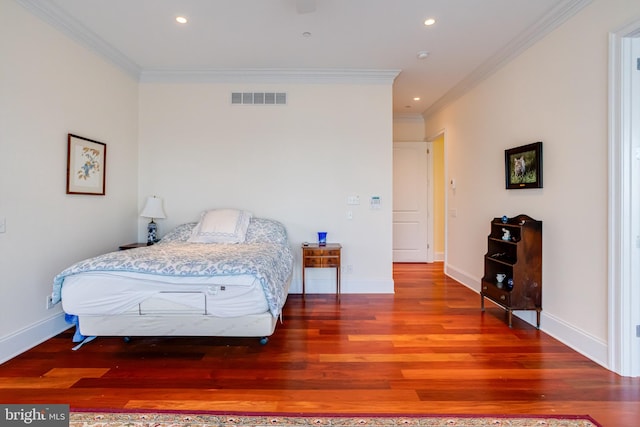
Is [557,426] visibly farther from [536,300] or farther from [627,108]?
[627,108]

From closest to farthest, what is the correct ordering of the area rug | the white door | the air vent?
the area rug → the air vent → the white door

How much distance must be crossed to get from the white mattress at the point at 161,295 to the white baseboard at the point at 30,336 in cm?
49

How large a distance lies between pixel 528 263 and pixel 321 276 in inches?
89.3

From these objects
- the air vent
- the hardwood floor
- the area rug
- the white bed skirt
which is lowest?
the area rug

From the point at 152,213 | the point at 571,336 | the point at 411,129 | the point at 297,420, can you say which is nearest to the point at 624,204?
the point at 571,336

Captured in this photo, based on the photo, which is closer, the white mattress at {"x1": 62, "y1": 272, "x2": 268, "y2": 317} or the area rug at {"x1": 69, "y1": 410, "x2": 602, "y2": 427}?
the area rug at {"x1": 69, "y1": 410, "x2": 602, "y2": 427}

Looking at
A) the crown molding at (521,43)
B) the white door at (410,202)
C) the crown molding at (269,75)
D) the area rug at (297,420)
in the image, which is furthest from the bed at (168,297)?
the white door at (410,202)

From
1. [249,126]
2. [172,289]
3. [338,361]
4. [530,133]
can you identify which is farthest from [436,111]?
[172,289]

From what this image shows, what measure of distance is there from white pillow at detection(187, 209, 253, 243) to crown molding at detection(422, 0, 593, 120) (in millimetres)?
A: 3361

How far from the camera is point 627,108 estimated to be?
6.54 feet

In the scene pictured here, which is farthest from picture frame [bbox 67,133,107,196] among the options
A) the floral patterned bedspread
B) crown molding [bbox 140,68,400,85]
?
crown molding [bbox 140,68,400,85]

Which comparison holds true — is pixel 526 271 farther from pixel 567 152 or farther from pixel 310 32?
pixel 310 32

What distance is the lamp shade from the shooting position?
3552 millimetres

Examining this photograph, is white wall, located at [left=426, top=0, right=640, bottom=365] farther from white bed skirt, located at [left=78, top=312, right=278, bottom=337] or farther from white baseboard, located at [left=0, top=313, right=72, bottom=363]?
white baseboard, located at [left=0, top=313, right=72, bottom=363]
